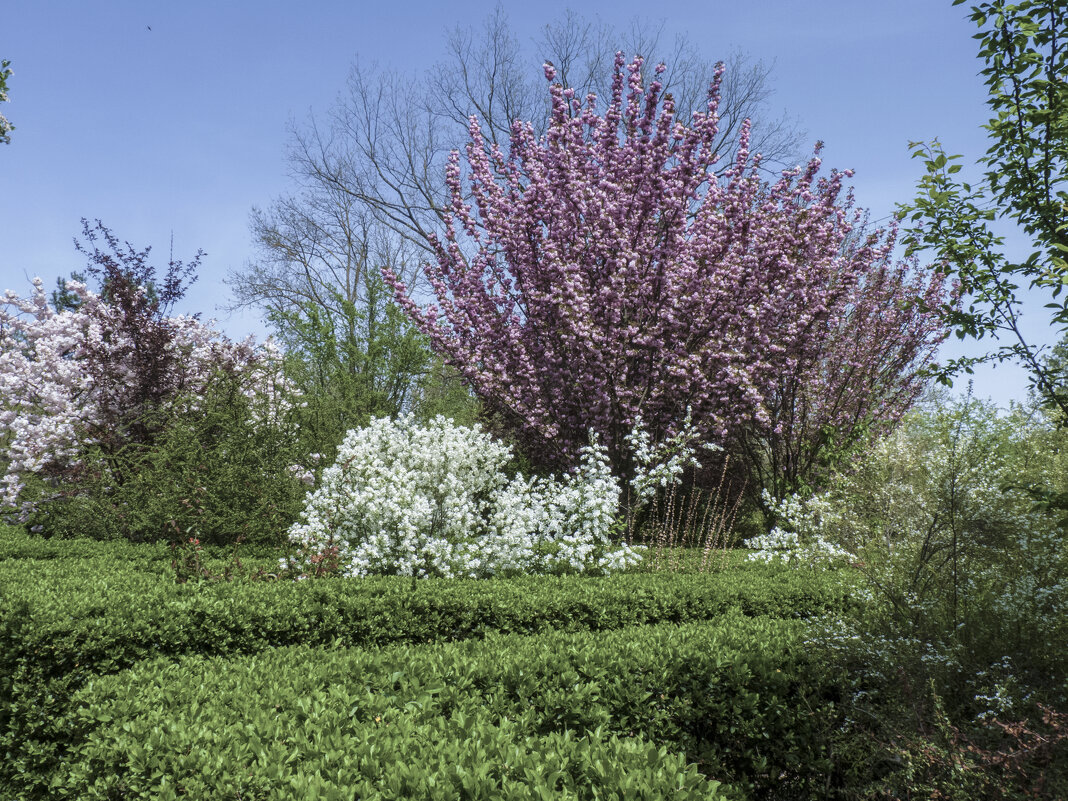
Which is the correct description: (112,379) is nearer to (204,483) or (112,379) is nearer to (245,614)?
(204,483)

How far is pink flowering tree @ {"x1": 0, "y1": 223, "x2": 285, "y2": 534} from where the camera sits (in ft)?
37.2

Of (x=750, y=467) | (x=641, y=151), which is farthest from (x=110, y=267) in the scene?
(x=750, y=467)

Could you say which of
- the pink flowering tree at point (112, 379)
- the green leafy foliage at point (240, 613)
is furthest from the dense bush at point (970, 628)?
the pink flowering tree at point (112, 379)

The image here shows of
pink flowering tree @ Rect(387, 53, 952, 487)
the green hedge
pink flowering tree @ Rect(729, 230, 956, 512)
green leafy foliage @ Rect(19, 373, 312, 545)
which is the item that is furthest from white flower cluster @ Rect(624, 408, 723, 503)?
green leafy foliage @ Rect(19, 373, 312, 545)

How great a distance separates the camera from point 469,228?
12.4m

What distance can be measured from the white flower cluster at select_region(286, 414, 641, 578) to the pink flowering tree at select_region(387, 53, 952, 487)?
301 cm

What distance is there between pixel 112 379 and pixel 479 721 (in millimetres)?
10932

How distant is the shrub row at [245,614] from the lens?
4.81 m

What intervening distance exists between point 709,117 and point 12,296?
14251mm

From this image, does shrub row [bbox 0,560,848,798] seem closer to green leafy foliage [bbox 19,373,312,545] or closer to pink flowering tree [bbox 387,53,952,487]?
green leafy foliage [bbox 19,373,312,545]

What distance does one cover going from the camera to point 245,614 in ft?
17.6

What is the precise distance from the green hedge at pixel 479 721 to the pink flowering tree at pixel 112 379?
25.3 ft

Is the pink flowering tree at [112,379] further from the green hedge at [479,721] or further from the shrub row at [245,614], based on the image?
the green hedge at [479,721]

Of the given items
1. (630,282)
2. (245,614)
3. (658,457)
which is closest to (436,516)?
(245,614)
